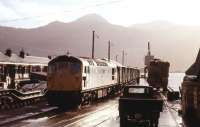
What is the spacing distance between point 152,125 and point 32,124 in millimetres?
6112

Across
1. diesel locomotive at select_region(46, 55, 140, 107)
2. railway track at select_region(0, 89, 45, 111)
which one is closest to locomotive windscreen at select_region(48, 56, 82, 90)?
diesel locomotive at select_region(46, 55, 140, 107)

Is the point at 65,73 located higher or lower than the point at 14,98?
higher

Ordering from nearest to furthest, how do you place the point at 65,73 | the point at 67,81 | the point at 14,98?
1. the point at 67,81
2. the point at 65,73
3. the point at 14,98

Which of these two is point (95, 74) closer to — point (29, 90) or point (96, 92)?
point (96, 92)

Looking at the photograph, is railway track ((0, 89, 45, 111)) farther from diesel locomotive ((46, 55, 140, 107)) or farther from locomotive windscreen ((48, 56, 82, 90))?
locomotive windscreen ((48, 56, 82, 90))

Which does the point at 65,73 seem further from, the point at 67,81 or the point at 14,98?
the point at 14,98

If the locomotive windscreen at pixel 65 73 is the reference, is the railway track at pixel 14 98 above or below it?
below

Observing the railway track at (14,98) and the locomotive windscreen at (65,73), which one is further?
the railway track at (14,98)

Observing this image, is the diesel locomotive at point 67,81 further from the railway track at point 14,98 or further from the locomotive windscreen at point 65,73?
the railway track at point 14,98

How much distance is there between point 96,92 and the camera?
36094 mm

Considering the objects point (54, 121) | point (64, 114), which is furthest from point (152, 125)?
point (64, 114)

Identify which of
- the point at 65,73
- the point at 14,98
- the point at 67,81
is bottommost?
the point at 14,98

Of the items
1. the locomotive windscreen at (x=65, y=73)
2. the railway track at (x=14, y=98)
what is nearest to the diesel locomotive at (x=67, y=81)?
the locomotive windscreen at (x=65, y=73)

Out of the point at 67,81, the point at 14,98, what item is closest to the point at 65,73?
Answer: the point at 67,81
